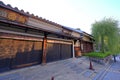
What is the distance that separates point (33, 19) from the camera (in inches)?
374

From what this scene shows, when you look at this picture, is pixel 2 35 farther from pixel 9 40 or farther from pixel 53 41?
pixel 53 41

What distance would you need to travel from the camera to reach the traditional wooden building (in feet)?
19.3

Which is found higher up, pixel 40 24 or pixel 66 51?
pixel 40 24

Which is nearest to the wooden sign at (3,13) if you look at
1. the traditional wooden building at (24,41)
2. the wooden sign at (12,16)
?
the traditional wooden building at (24,41)

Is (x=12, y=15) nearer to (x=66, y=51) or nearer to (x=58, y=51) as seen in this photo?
(x=58, y=51)

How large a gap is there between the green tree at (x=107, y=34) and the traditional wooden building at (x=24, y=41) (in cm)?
895

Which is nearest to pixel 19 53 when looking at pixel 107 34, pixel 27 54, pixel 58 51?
pixel 27 54

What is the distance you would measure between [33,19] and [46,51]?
3078 mm

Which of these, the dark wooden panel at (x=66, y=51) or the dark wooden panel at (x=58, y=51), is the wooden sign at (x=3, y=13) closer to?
the dark wooden panel at (x=58, y=51)

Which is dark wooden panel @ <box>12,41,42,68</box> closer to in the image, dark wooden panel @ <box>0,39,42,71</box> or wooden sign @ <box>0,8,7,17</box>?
dark wooden panel @ <box>0,39,42,71</box>

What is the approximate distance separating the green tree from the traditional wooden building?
8.95 meters

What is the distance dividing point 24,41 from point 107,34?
1417cm

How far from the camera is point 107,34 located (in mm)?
17141

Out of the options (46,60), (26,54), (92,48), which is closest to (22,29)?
(26,54)
